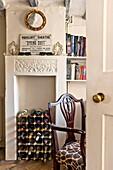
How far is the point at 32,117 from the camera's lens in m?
2.46

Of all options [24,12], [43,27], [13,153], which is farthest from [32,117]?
[24,12]

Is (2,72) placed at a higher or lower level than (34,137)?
higher

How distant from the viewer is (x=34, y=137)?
245cm

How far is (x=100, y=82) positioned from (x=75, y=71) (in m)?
1.80

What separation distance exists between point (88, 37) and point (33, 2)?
1778 millimetres

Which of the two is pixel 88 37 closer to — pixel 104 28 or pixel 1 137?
pixel 104 28

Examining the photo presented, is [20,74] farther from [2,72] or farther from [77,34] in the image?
[77,34]

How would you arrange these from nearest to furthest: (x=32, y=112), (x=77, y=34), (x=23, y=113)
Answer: (x=23, y=113) → (x=32, y=112) → (x=77, y=34)

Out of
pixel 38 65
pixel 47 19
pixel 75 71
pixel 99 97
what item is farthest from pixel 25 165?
pixel 47 19

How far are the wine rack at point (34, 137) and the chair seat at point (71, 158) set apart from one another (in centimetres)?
78

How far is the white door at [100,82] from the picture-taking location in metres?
0.83

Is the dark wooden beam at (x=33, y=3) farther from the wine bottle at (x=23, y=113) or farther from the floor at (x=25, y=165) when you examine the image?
the floor at (x=25, y=165)

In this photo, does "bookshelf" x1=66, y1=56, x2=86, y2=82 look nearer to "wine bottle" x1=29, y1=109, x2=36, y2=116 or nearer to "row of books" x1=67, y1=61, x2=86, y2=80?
"row of books" x1=67, y1=61, x2=86, y2=80

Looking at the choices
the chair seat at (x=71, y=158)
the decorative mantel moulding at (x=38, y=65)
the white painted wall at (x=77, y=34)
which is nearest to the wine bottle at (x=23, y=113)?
the decorative mantel moulding at (x=38, y=65)
